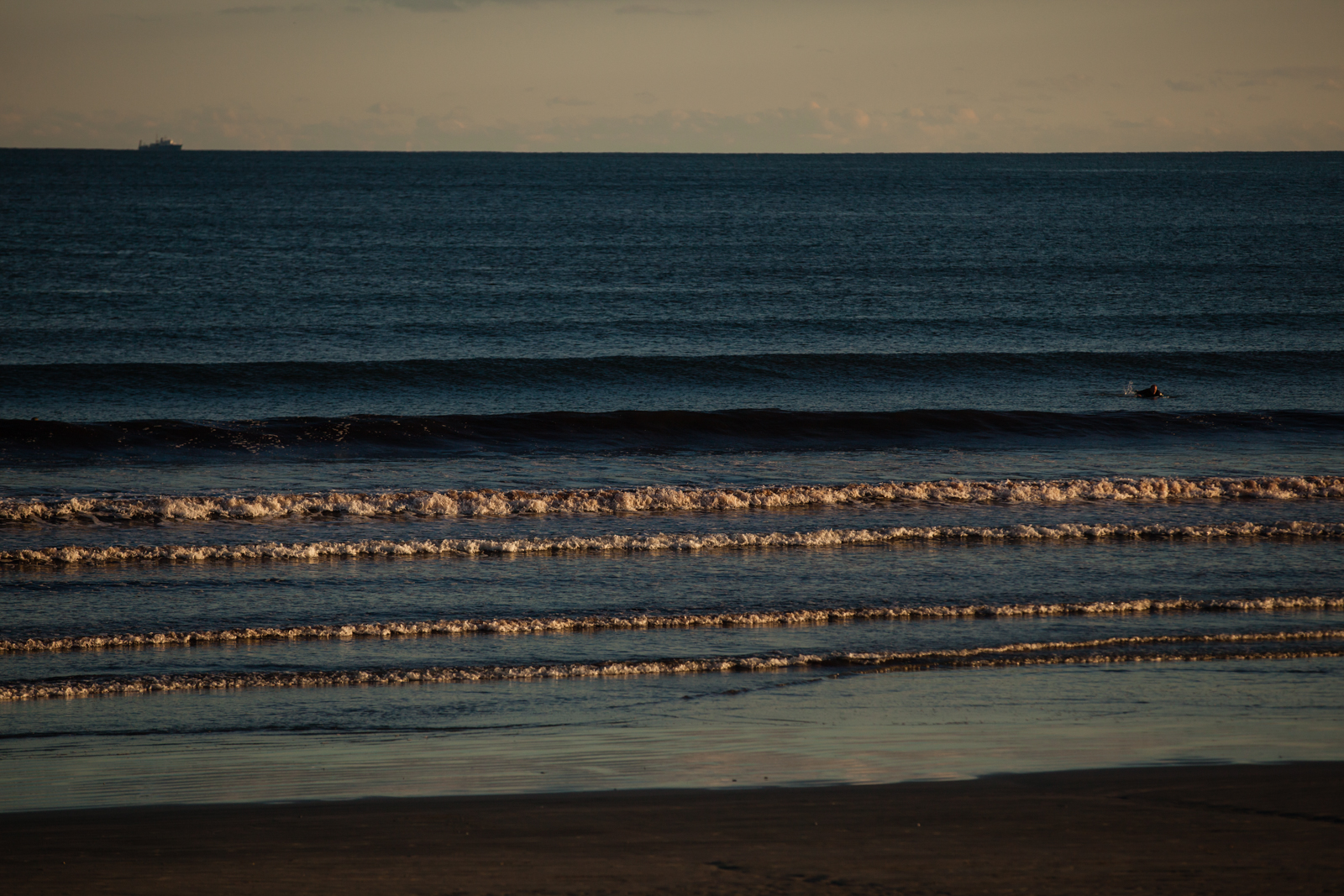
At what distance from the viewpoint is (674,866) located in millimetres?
5582

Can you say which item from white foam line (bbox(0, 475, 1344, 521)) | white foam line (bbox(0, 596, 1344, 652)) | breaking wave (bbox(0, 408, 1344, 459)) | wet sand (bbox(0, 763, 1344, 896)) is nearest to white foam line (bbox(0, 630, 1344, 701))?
white foam line (bbox(0, 596, 1344, 652))

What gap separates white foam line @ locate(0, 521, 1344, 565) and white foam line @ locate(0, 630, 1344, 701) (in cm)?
412

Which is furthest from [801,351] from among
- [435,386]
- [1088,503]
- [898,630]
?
[898,630]

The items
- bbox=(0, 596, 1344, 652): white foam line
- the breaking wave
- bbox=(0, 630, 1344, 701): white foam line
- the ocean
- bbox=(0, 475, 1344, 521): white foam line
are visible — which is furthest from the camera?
the breaking wave

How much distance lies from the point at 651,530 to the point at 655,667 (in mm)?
5317

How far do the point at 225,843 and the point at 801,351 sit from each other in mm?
26844

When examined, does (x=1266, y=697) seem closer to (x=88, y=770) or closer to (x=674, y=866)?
(x=674, y=866)

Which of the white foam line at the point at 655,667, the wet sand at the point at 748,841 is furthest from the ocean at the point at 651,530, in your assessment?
the wet sand at the point at 748,841

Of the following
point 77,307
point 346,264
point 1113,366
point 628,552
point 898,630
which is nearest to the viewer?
point 898,630

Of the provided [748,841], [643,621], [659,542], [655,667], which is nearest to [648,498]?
[659,542]

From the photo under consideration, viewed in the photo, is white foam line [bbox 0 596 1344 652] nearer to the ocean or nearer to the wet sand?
the ocean

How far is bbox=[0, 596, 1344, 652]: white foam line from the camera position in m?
9.91

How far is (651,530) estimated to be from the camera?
569 inches

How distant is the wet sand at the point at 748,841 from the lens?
542 centimetres
